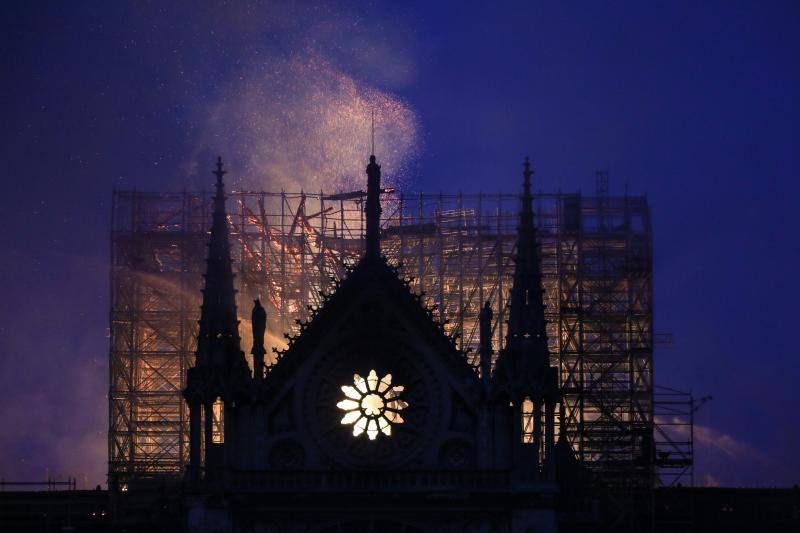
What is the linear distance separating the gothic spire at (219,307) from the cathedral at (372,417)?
0.14ft

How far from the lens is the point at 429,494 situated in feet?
176

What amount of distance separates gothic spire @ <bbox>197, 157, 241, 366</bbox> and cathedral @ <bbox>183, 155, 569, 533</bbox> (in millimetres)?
44

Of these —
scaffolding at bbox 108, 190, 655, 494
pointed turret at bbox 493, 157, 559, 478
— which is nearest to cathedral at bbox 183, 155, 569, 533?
pointed turret at bbox 493, 157, 559, 478

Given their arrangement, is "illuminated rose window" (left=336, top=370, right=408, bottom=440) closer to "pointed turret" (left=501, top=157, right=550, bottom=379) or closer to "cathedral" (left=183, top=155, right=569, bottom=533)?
"cathedral" (left=183, top=155, right=569, bottom=533)

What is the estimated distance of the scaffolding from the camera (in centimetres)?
8006

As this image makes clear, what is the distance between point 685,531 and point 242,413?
23445mm

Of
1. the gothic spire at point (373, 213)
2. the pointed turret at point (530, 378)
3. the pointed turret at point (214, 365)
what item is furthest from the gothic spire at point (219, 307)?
the pointed turret at point (530, 378)

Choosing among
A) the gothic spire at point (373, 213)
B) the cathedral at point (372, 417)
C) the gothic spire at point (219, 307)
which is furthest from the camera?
the gothic spire at point (373, 213)

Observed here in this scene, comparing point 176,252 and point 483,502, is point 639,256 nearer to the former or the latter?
point 176,252

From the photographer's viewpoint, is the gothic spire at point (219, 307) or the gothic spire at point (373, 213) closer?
the gothic spire at point (219, 307)

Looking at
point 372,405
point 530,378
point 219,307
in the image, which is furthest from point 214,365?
point 530,378

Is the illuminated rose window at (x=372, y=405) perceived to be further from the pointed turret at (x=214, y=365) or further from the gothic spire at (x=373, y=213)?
the gothic spire at (x=373, y=213)

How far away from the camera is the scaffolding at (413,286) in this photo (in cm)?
8006

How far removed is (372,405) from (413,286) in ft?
88.4
